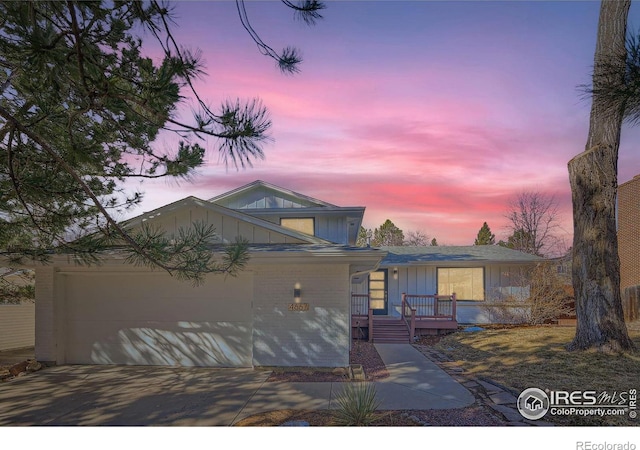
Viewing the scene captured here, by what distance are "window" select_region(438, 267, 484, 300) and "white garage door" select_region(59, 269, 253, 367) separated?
10445 millimetres

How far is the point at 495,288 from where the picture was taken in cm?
1608

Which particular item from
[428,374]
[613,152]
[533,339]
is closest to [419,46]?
[613,152]

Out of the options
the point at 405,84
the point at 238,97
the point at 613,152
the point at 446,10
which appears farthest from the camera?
the point at 613,152

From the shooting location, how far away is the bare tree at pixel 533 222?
574 inches

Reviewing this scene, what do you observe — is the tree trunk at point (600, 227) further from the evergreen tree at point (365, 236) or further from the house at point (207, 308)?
the evergreen tree at point (365, 236)

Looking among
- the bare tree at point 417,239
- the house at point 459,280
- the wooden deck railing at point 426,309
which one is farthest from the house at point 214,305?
the bare tree at point 417,239

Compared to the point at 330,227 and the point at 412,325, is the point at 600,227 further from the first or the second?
the point at 330,227

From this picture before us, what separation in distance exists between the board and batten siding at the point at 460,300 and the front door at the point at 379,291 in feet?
0.68

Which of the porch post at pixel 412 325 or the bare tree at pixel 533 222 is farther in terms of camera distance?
the bare tree at pixel 533 222

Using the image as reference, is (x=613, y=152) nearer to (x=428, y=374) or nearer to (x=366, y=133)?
(x=366, y=133)

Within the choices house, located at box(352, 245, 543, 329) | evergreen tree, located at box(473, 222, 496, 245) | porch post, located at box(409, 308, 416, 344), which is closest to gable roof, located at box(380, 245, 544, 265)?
house, located at box(352, 245, 543, 329)

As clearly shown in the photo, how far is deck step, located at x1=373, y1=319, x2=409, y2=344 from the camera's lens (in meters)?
12.6

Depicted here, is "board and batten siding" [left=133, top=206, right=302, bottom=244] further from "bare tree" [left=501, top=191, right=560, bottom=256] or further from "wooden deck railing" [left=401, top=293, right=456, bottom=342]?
"bare tree" [left=501, top=191, right=560, bottom=256]
